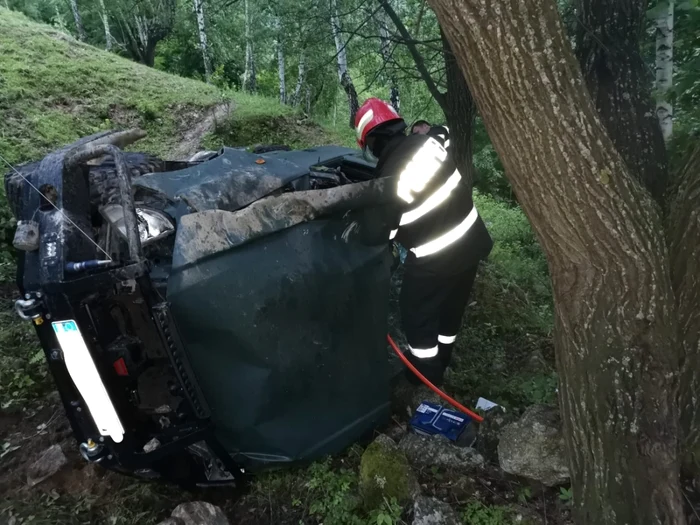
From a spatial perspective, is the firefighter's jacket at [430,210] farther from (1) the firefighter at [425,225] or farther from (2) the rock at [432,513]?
(2) the rock at [432,513]

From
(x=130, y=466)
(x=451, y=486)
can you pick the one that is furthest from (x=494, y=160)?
(x=130, y=466)

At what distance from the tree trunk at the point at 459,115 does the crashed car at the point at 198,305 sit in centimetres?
202

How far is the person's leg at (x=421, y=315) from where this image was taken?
2883 millimetres

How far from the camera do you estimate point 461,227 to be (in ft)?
9.45

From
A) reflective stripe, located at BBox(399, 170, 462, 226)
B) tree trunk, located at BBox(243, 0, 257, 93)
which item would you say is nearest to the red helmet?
reflective stripe, located at BBox(399, 170, 462, 226)

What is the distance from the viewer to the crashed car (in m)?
1.87

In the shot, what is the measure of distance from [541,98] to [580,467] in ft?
4.34

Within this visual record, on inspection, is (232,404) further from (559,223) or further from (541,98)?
(541,98)

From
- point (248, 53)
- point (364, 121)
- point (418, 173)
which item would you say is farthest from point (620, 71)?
point (248, 53)

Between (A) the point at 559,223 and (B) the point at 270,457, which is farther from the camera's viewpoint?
(B) the point at 270,457

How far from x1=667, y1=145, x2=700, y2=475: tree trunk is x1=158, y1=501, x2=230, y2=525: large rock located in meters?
1.88

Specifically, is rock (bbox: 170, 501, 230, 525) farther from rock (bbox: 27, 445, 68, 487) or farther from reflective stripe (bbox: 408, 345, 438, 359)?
reflective stripe (bbox: 408, 345, 438, 359)

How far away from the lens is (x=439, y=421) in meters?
2.69

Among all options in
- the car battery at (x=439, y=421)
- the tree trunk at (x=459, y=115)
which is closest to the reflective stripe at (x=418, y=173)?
the car battery at (x=439, y=421)
